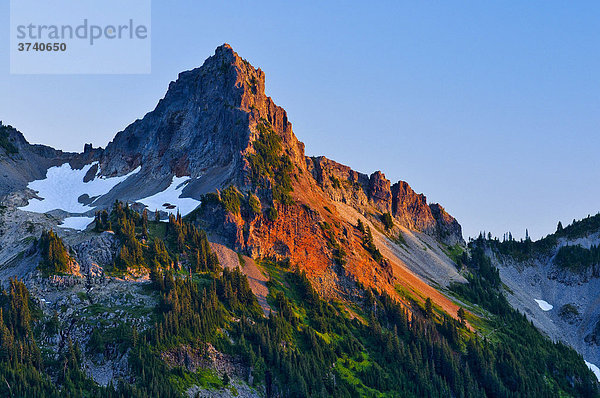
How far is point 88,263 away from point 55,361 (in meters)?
34.5

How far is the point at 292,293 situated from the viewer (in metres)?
185

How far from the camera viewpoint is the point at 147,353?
5017 inches

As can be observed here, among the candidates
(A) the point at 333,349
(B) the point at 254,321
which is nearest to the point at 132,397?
(B) the point at 254,321

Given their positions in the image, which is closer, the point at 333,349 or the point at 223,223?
the point at 333,349

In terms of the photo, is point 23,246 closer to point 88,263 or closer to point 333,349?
point 88,263

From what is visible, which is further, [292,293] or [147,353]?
[292,293]

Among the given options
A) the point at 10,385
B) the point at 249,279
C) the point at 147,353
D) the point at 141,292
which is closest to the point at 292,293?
the point at 249,279

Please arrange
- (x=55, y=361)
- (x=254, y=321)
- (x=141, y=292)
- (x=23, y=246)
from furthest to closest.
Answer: (x=23, y=246) < (x=254, y=321) < (x=141, y=292) < (x=55, y=361)

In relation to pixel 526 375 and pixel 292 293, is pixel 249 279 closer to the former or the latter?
pixel 292 293

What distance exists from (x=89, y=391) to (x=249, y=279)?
70.5 meters

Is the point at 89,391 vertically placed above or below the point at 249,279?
below

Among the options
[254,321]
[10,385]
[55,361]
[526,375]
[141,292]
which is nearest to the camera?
[10,385]

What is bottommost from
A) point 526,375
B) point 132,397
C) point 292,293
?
point 526,375

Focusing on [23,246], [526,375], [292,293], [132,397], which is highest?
[23,246]
